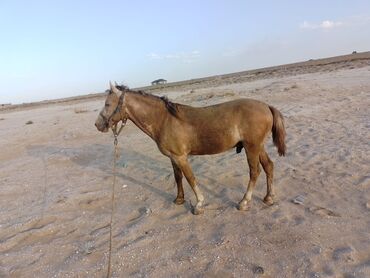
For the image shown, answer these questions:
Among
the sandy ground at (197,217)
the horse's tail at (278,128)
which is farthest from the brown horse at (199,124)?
the sandy ground at (197,217)

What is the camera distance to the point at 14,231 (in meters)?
6.40

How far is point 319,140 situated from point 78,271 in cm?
720

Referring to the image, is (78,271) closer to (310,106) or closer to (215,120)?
(215,120)

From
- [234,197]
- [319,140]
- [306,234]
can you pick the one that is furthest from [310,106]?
[306,234]

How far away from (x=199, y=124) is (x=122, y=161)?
15.1 ft

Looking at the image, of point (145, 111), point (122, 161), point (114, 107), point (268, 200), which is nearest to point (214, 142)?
point (145, 111)

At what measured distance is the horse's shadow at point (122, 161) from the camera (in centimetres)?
780

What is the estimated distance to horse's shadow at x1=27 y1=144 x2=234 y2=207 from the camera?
780cm

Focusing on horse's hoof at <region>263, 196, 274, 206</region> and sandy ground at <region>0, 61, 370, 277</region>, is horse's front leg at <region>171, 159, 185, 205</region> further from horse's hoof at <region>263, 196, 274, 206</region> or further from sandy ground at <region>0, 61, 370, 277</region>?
horse's hoof at <region>263, 196, 274, 206</region>

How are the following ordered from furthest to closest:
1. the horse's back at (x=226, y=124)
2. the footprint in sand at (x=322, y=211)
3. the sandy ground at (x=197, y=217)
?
the horse's back at (x=226, y=124) → the footprint in sand at (x=322, y=211) → the sandy ground at (x=197, y=217)

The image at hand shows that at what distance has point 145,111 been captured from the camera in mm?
6254

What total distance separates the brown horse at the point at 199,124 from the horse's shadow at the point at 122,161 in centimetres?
109

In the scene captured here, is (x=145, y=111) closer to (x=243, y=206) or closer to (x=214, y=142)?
(x=214, y=142)

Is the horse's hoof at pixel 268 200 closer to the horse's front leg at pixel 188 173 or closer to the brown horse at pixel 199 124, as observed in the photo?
the brown horse at pixel 199 124
